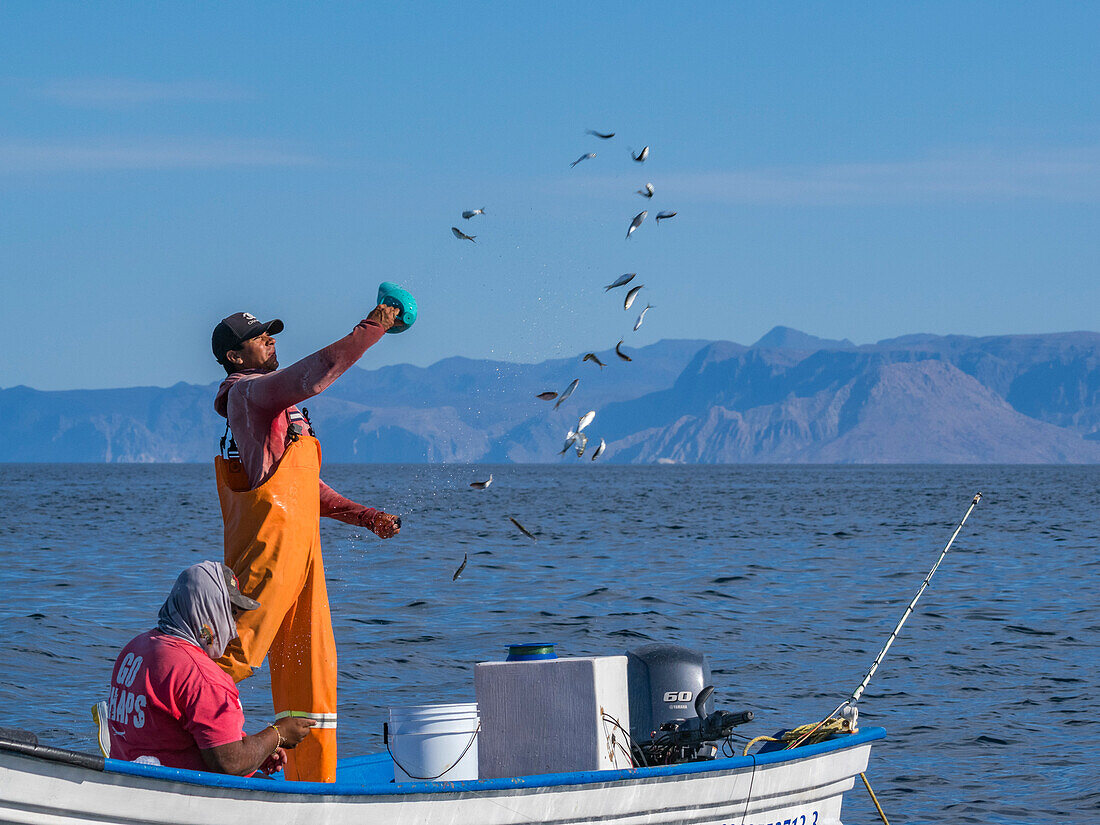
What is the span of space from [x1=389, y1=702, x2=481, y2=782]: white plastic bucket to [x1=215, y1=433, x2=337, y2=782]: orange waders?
309mm

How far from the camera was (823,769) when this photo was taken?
25.3 ft

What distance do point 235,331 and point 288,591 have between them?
1161mm

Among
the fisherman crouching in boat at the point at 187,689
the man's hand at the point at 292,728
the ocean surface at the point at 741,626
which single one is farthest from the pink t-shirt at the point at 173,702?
the ocean surface at the point at 741,626

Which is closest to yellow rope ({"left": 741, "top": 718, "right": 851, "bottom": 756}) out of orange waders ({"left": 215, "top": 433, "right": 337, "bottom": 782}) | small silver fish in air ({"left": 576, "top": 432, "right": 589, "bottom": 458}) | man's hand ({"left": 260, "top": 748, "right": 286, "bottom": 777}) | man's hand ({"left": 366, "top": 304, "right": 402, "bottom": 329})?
small silver fish in air ({"left": 576, "top": 432, "right": 589, "bottom": 458})

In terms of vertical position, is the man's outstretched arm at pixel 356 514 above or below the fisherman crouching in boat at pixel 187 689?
above

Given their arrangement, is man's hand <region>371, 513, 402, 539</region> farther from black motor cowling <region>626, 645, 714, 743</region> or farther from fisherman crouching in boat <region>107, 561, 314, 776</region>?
black motor cowling <region>626, 645, 714, 743</region>

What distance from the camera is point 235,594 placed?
223 inches

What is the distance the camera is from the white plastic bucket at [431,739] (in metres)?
6.39

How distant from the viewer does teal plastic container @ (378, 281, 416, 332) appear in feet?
18.6

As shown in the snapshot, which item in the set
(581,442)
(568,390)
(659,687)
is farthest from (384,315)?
(659,687)

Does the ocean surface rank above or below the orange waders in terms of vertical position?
below

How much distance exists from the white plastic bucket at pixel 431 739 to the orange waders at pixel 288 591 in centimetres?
31

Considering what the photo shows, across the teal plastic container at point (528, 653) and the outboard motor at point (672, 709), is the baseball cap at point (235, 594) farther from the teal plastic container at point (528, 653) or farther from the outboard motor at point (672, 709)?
the outboard motor at point (672, 709)

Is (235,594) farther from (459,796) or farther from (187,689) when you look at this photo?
(459,796)
